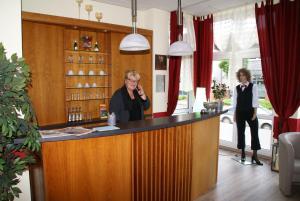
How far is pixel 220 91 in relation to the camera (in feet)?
13.0

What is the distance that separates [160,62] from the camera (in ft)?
17.5

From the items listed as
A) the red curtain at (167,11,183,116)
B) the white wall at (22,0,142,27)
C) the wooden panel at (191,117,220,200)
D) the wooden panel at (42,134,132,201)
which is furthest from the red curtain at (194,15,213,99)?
the wooden panel at (42,134,132,201)

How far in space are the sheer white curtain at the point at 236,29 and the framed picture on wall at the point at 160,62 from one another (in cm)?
132

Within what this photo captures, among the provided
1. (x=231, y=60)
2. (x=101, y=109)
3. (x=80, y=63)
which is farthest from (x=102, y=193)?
(x=231, y=60)

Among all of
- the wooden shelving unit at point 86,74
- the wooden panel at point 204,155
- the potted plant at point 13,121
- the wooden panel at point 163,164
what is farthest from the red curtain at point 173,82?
the potted plant at point 13,121

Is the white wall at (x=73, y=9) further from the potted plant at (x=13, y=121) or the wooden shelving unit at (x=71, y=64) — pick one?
the potted plant at (x=13, y=121)

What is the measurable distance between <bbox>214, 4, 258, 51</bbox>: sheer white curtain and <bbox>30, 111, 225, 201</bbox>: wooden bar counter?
244 centimetres

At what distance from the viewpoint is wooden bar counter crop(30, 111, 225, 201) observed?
6.91 ft

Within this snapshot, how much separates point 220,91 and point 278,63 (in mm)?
1396

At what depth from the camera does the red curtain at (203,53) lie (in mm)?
Answer: 5598

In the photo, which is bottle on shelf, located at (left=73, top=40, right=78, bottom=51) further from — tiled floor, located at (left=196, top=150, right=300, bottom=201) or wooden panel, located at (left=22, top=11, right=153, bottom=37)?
tiled floor, located at (left=196, top=150, right=300, bottom=201)

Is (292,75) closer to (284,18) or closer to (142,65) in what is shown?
(284,18)

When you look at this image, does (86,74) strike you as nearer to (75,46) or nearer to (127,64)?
(75,46)

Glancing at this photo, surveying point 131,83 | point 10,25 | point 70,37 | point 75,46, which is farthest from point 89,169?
point 70,37
